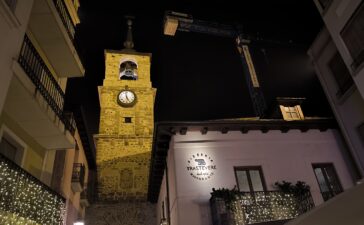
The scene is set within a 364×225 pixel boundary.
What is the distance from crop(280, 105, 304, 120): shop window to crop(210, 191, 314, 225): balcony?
16.5 ft

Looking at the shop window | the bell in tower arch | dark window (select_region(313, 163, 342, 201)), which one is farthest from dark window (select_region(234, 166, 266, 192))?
the bell in tower arch

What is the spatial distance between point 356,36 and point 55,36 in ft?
34.3

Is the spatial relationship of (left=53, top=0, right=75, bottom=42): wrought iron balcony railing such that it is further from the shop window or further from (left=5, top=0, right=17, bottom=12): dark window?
the shop window

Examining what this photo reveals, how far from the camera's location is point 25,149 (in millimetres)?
9203

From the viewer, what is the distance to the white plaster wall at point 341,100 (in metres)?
12.6

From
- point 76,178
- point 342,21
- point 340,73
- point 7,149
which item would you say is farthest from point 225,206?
point 76,178

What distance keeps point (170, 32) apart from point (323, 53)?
20725 millimetres

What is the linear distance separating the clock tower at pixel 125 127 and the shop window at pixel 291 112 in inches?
582

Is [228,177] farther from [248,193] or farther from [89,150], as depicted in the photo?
[89,150]

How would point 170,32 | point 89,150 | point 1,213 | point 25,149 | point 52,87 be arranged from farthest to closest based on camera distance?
point 170,32 < point 89,150 < point 52,87 < point 25,149 < point 1,213

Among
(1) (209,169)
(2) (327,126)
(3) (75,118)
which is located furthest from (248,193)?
(3) (75,118)

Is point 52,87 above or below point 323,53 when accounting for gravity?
below

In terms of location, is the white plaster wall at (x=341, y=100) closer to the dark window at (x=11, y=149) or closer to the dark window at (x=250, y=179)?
the dark window at (x=250, y=179)

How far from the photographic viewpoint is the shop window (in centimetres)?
1684
